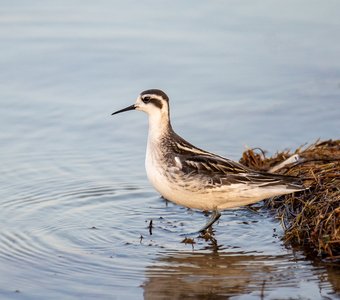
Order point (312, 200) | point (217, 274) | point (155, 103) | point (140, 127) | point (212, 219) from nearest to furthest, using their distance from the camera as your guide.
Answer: point (217, 274), point (312, 200), point (212, 219), point (155, 103), point (140, 127)

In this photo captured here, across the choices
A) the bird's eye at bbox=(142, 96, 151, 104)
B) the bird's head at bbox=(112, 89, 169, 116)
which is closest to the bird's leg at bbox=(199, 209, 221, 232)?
the bird's head at bbox=(112, 89, 169, 116)

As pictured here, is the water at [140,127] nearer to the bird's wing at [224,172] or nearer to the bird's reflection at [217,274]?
the bird's reflection at [217,274]

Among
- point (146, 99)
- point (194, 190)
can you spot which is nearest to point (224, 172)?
point (194, 190)

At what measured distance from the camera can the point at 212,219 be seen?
1055cm

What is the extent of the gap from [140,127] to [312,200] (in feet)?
13.3

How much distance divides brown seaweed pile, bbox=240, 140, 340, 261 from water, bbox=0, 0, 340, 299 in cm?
22

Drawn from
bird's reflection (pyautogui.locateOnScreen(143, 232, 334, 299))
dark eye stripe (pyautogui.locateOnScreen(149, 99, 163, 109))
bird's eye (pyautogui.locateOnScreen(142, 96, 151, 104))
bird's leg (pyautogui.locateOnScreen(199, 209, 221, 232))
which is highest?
bird's eye (pyautogui.locateOnScreen(142, 96, 151, 104))

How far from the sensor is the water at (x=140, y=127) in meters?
9.09

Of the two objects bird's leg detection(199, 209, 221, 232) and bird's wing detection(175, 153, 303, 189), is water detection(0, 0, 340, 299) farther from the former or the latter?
bird's wing detection(175, 153, 303, 189)

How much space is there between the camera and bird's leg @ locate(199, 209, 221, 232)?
34.3ft

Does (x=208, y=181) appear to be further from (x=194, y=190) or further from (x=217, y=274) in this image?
(x=217, y=274)

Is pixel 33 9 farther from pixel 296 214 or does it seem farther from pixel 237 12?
pixel 296 214

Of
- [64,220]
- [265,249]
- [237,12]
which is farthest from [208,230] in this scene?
[237,12]

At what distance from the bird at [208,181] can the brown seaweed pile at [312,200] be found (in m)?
0.29
